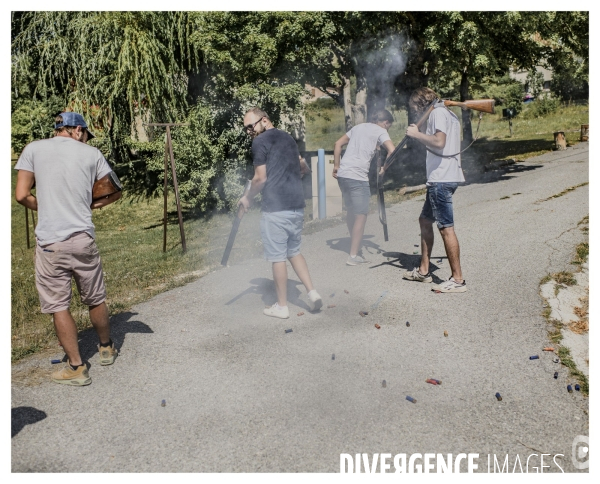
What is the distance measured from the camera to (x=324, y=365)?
14.3 ft

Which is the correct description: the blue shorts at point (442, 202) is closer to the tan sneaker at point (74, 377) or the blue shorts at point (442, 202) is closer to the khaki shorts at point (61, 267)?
the khaki shorts at point (61, 267)

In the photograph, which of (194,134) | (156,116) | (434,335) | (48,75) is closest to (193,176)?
(194,134)

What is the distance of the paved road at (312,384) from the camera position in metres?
3.33

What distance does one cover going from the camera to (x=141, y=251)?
10.7 meters

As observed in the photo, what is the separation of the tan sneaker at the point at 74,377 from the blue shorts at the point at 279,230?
175 centimetres

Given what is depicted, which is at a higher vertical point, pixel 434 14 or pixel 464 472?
pixel 434 14

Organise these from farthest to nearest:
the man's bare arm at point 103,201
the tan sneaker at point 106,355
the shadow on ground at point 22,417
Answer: the tan sneaker at point 106,355, the man's bare arm at point 103,201, the shadow on ground at point 22,417

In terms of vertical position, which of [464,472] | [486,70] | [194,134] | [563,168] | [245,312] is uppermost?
[486,70]

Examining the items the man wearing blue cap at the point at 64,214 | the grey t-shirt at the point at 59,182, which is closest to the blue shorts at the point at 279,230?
the man wearing blue cap at the point at 64,214

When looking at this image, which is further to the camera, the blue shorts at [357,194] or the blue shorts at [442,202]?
the blue shorts at [357,194]

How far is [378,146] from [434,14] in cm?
809

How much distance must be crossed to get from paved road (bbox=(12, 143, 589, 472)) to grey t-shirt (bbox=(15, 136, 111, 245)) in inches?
44.8

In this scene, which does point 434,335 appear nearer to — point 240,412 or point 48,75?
point 240,412

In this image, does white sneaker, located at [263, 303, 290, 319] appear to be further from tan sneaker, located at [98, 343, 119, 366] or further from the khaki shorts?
the khaki shorts
